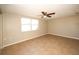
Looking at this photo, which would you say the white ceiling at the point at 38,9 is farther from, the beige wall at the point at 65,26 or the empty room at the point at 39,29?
the beige wall at the point at 65,26

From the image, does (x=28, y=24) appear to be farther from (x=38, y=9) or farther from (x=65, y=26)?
(x=65, y=26)

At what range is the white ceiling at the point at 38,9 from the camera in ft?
5.79

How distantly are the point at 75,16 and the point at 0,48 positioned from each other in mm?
1598

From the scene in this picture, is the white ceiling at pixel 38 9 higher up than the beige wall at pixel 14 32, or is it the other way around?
the white ceiling at pixel 38 9

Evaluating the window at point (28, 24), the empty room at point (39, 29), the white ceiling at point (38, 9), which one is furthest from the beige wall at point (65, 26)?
the window at point (28, 24)

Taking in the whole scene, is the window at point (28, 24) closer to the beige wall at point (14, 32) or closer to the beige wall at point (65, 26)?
the beige wall at point (14, 32)

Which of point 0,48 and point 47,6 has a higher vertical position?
point 47,6

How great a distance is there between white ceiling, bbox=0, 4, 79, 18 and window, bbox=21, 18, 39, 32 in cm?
10

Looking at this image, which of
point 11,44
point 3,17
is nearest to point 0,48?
point 11,44

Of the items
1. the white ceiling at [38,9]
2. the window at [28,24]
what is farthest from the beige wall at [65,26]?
the window at [28,24]

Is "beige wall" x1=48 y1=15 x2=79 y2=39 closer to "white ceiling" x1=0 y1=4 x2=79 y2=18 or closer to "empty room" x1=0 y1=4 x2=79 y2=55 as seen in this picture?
"empty room" x1=0 y1=4 x2=79 y2=55

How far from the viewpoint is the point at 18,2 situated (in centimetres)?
174

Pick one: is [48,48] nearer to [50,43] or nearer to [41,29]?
[50,43]

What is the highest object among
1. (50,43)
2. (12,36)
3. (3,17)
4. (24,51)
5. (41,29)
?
(3,17)
